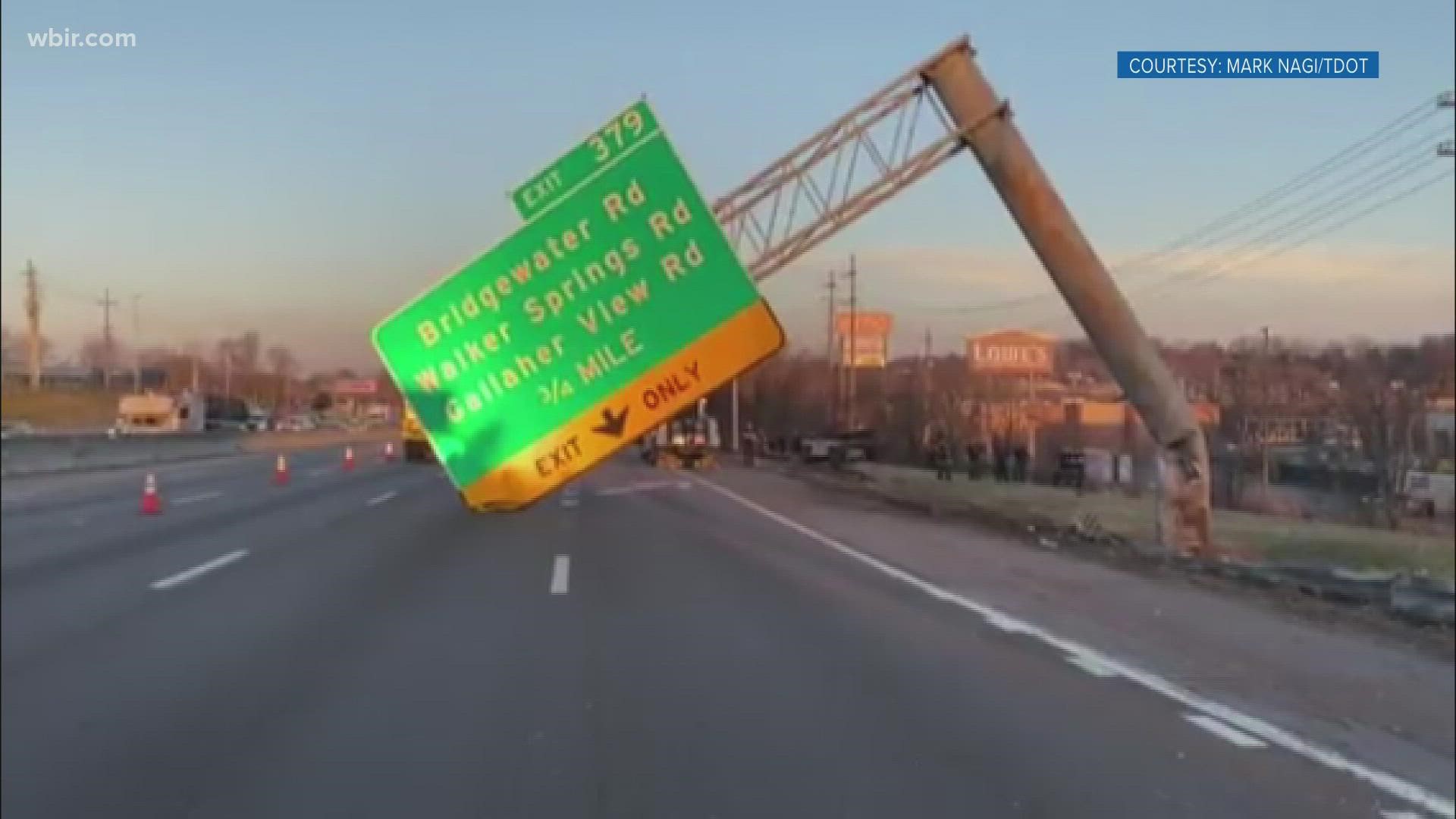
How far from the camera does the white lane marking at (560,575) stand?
1630cm

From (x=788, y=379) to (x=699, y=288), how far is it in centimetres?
1849

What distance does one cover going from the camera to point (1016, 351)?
37031 millimetres

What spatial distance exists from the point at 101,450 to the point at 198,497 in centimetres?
1831

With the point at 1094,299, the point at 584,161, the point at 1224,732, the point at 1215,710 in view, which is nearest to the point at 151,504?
the point at 1094,299

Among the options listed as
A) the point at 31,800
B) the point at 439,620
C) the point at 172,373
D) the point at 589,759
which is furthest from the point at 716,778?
the point at 172,373

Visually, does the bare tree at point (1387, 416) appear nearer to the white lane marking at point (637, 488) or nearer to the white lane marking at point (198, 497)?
the white lane marking at point (637, 488)

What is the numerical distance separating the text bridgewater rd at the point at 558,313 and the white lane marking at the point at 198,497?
2925cm

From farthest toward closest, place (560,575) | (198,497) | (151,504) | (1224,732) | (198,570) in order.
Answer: (198,497) < (151,504) < (198,570) < (560,575) < (1224,732)

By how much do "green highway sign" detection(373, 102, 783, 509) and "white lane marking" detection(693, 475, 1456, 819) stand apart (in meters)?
4.24

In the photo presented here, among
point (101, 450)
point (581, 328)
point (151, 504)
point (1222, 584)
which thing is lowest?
point (1222, 584)

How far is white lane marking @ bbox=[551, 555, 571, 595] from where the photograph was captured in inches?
642

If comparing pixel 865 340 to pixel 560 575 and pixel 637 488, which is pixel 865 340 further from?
pixel 560 575

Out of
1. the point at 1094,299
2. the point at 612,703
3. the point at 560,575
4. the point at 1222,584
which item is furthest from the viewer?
the point at 1094,299

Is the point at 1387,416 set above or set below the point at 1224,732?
above
